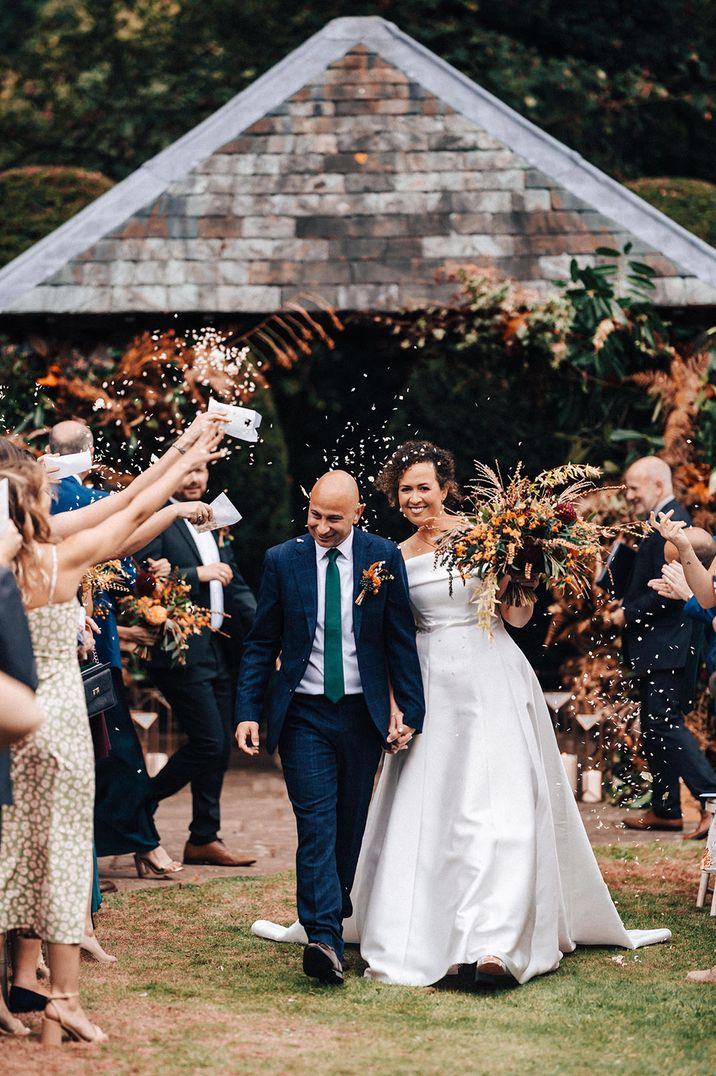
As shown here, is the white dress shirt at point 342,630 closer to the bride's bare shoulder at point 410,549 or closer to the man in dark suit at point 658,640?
the bride's bare shoulder at point 410,549

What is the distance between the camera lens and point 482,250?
11133 millimetres

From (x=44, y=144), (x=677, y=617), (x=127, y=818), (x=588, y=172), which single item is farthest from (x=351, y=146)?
(x=44, y=144)

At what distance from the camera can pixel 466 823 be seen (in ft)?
19.8

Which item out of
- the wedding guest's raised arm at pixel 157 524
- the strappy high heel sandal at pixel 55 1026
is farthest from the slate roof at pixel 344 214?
the strappy high heel sandal at pixel 55 1026

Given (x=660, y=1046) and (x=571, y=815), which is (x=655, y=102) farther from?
(x=660, y=1046)

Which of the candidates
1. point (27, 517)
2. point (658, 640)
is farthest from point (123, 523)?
point (658, 640)

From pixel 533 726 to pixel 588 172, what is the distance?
20.7 feet

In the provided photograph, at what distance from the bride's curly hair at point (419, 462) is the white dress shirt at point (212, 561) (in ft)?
6.82

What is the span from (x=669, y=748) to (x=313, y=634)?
358 cm

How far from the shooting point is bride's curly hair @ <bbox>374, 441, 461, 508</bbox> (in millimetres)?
6477

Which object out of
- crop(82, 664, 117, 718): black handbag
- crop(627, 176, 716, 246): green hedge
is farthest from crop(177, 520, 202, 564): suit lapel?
crop(627, 176, 716, 246): green hedge

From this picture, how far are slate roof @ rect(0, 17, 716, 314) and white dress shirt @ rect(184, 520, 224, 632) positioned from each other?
3010mm

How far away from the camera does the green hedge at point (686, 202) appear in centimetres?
1455

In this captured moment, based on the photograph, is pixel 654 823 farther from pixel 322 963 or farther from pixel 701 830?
pixel 322 963
